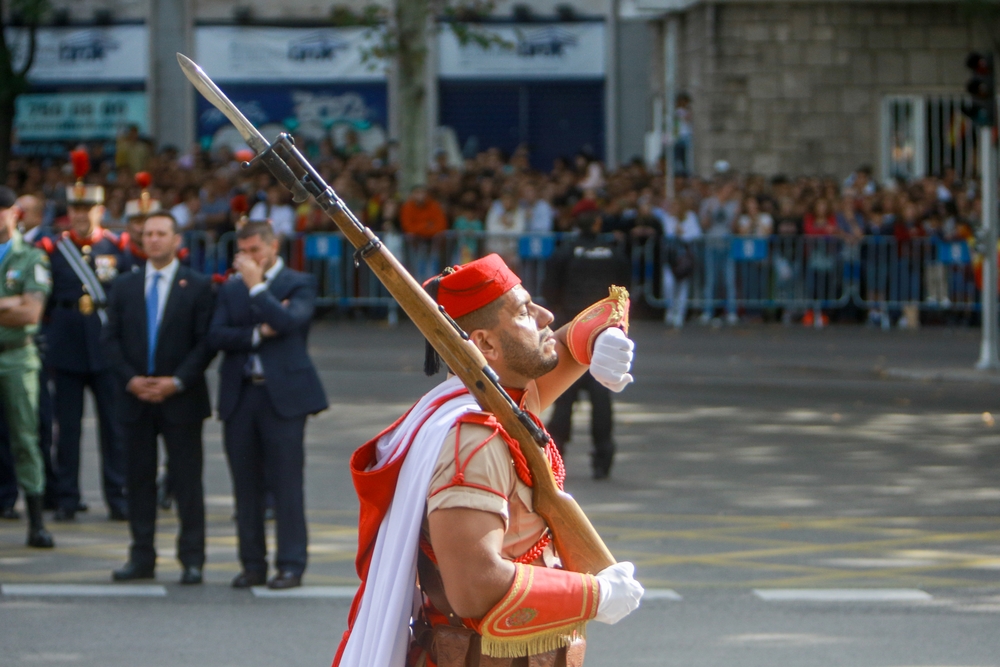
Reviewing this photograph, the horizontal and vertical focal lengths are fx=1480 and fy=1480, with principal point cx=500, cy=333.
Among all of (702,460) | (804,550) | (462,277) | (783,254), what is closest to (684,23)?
(783,254)

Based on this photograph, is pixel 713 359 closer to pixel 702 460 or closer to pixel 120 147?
pixel 702 460

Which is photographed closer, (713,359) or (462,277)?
(462,277)

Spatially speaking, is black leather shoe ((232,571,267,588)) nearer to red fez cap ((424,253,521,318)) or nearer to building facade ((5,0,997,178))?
red fez cap ((424,253,521,318))

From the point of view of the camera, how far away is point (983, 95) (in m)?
16.0

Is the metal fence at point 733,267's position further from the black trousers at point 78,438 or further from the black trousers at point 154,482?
the black trousers at point 154,482

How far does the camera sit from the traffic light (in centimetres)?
1595

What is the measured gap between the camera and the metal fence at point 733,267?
1988 centimetres

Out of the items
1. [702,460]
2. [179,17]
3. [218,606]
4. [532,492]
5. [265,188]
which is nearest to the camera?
[532,492]

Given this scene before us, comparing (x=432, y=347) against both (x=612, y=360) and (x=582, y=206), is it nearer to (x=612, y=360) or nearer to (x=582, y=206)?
(x=612, y=360)

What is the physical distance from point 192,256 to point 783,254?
8.05 meters

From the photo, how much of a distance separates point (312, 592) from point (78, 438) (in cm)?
267

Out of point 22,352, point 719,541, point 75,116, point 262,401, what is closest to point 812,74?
point 75,116

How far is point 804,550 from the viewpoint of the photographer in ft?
27.2

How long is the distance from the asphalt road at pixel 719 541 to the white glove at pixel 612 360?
8.98 ft
